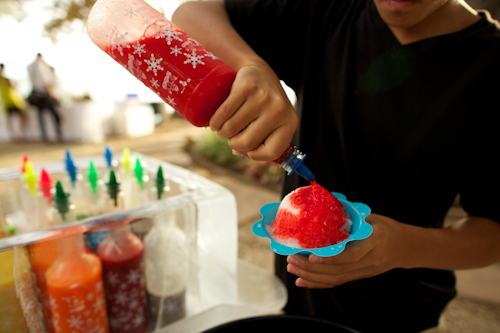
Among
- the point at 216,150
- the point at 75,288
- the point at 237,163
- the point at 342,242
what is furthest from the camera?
the point at 216,150

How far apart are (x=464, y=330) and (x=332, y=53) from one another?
250 cm

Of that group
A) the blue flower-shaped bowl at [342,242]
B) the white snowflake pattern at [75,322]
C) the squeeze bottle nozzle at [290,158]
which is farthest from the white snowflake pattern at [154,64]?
the white snowflake pattern at [75,322]

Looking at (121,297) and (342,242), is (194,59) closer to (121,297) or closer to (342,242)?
(342,242)

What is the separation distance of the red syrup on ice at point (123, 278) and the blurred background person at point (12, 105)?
9.19 meters

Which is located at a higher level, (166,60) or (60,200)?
(166,60)

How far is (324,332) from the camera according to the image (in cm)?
82

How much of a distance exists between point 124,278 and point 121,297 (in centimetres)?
7

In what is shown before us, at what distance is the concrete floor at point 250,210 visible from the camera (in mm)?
2453

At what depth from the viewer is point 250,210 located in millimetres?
4020

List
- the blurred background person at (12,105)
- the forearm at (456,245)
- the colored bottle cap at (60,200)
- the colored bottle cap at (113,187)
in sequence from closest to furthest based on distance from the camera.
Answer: the forearm at (456,245) < the colored bottle cap at (60,200) < the colored bottle cap at (113,187) < the blurred background person at (12,105)

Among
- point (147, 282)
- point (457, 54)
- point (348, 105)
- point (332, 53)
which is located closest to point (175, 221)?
point (147, 282)

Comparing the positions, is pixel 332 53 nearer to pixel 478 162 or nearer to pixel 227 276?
pixel 478 162

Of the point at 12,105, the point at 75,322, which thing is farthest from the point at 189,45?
the point at 12,105

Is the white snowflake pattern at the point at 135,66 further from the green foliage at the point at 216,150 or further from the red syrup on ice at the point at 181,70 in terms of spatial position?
the green foliage at the point at 216,150
